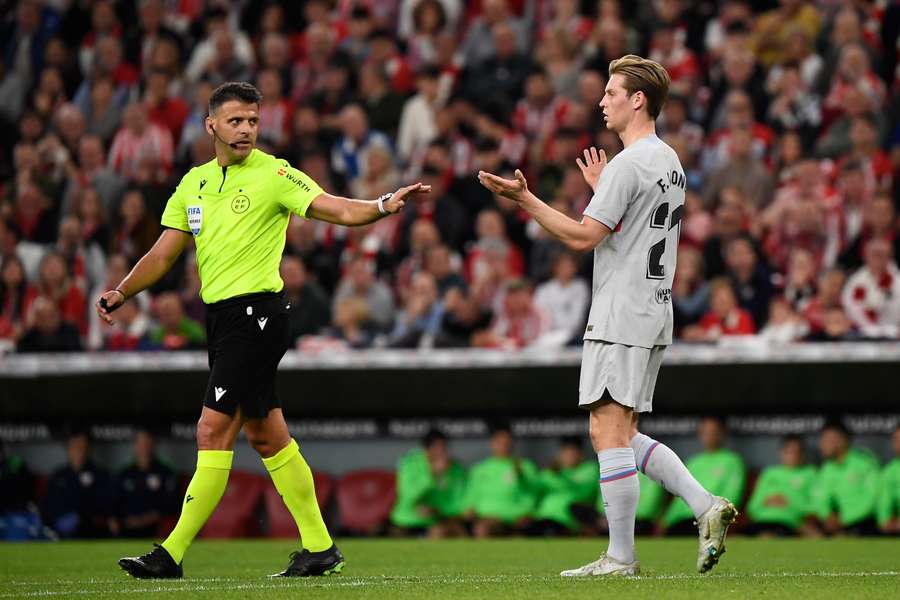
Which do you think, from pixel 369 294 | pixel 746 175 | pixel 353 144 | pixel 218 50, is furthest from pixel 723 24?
pixel 218 50

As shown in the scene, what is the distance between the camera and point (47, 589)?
693cm

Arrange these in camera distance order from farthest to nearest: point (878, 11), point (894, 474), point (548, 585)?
point (878, 11) → point (894, 474) → point (548, 585)

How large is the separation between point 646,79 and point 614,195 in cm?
60

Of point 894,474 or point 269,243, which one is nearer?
point 269,243

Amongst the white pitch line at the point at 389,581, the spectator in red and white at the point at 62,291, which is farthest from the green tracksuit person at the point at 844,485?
the spectator in red and white at the point at 62,291

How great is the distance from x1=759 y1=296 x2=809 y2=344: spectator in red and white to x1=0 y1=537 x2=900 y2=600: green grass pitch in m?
1.74

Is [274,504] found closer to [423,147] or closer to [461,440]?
[461,440]

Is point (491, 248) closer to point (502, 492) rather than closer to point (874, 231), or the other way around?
point (502, 492)

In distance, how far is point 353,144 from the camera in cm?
1662

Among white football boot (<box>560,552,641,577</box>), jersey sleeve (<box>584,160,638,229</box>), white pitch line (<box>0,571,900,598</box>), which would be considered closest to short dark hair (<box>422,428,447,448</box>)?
white pitch line (<box>0,571,900,598</box>)

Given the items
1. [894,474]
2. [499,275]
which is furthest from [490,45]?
[894,474]

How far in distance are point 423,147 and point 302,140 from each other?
1.36m

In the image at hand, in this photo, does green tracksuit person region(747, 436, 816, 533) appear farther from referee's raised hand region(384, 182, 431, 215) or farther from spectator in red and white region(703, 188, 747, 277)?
referee's raised hand region(384, 182, 431, 215)

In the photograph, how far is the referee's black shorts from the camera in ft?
23.7
